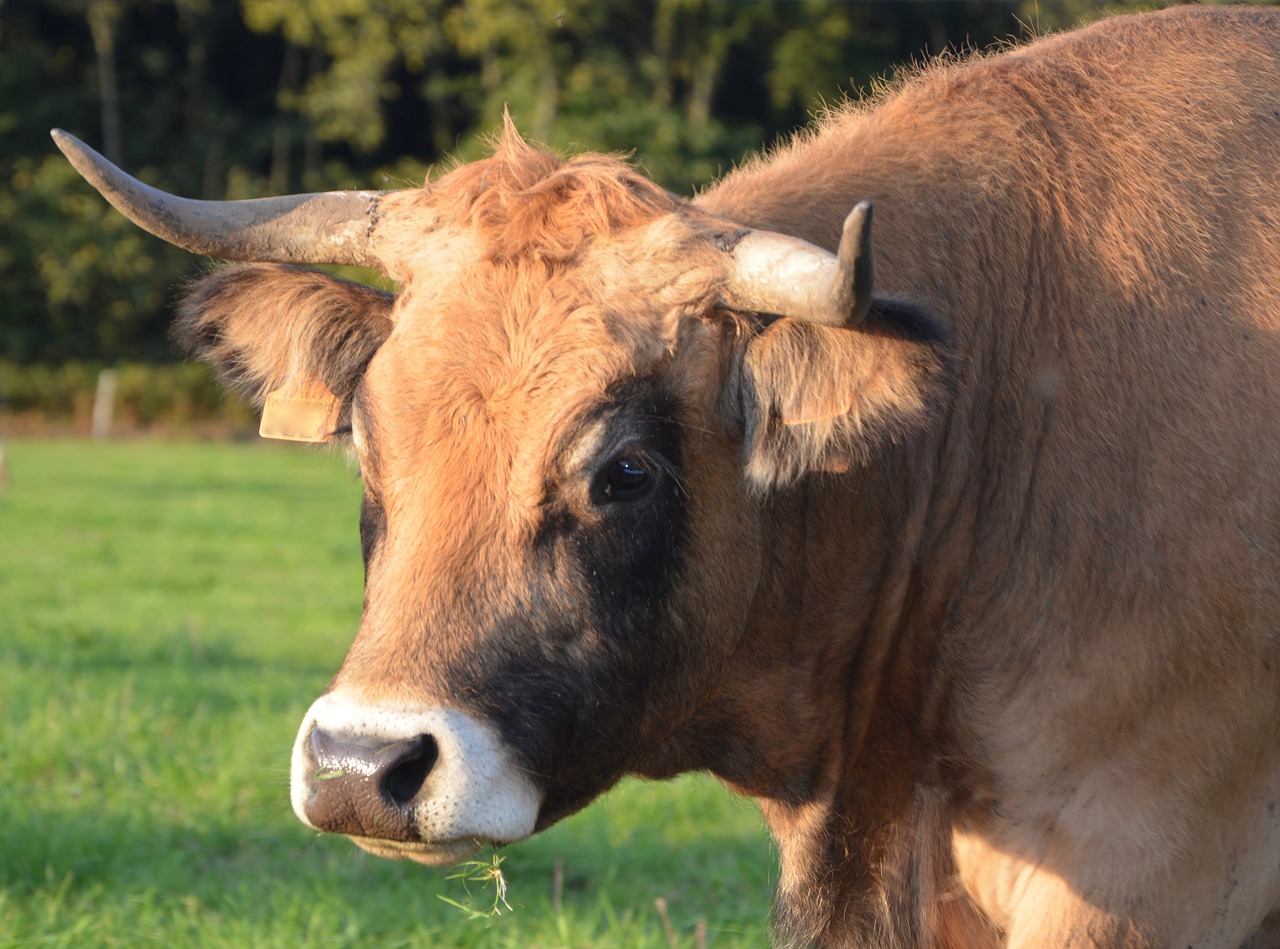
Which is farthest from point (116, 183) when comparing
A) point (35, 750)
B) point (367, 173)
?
point (367, 173)

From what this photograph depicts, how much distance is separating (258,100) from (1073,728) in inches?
1894

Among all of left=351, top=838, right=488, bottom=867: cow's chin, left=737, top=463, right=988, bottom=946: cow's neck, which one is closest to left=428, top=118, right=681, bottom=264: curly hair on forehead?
left=737, top=463, right=988, bottom=946: cow's neck

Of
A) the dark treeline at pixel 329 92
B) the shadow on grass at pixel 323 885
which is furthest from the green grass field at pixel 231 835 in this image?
the dark treeline at pixel 329 92

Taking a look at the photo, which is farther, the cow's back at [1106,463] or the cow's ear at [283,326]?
the cow's ear at [283,326]

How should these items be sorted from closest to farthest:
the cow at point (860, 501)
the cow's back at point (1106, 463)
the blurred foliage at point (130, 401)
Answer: the cow at point (860, 501) → the cow's back at point (1106, 463) → the blurred foliage at point (130, 401)

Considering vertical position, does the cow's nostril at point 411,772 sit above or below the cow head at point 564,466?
below

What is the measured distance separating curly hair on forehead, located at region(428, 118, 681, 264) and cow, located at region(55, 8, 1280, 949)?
1cm

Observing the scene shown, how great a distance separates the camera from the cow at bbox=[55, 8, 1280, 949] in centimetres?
310

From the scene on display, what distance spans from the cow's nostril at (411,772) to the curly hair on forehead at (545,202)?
1.11 metres

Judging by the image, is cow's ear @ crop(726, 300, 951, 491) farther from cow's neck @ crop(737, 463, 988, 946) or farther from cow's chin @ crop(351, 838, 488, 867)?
cow's chin @ crop(351, 838, 488, 867)

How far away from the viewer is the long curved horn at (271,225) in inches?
145

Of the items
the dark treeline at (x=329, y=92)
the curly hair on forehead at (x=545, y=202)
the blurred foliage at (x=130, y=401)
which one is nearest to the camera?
the curly hair on forehead at (x=545, y=202)

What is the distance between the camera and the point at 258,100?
4788cm

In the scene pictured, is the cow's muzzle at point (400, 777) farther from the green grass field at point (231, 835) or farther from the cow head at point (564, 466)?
the green grass field at point (231, 835)
